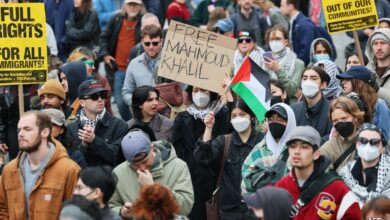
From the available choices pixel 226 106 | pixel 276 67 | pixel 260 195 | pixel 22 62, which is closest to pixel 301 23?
pixel 276 67

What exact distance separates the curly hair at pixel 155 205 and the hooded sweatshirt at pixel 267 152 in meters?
1.72

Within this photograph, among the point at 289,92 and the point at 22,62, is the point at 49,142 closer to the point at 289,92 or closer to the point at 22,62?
the point at 22,62

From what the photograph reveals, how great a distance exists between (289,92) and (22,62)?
3279 millimetres

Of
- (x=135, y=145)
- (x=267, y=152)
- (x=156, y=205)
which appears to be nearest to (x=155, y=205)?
(x=156, y=205)

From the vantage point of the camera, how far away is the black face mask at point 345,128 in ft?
40.7

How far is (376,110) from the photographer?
13203 millimetres

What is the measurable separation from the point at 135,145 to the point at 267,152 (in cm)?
125

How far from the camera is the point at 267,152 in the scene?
12.4 meters

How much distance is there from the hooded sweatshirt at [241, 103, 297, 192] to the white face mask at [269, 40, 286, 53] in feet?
14.4

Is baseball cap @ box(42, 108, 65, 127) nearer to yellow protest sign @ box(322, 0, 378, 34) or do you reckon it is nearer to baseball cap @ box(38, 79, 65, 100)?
baseball cap @ box(38, 79, 65, 100)

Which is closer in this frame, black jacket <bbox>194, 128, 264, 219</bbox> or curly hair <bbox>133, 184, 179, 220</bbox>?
curly hair <bbox>133, 184, 179, 220</bbox>

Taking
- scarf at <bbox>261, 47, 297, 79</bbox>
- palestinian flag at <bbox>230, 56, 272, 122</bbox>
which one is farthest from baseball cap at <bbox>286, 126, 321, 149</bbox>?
scarf at <bbox>261, 47, 297, 79</bbox>

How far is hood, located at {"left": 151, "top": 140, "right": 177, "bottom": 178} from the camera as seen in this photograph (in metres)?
12.0

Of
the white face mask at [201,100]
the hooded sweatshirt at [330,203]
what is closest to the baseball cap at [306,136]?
the hooded sweatshirt at [330,203]
